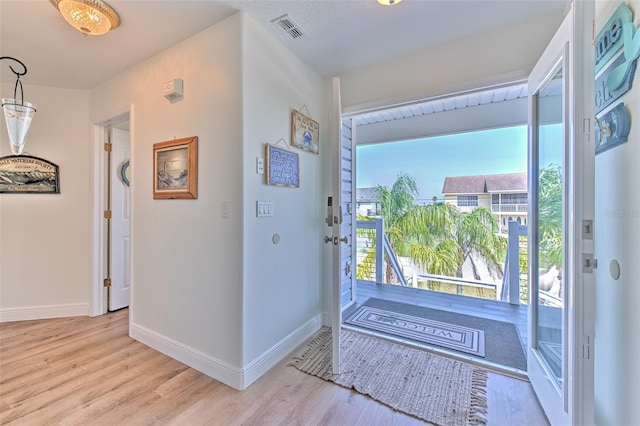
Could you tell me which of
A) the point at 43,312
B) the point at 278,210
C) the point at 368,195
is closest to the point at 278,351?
the point at 278,210

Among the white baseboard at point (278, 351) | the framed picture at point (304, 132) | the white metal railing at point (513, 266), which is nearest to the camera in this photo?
the white baseboard at point (278, 351)

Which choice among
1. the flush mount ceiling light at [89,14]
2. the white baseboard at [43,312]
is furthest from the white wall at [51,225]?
the flush mount ceiling light at [89,14]

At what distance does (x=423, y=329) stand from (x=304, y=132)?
2.20 m

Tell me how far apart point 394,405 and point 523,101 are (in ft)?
12.1

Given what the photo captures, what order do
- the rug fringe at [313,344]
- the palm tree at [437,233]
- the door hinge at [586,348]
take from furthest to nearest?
the palm tree at [437,233] < the rug fringe at [313,344] < the door hinge at [586,348]

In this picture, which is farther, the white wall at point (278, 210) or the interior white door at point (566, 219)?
the white wall at point (278, 210)

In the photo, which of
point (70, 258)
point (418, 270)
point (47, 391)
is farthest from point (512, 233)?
point (70, 258)

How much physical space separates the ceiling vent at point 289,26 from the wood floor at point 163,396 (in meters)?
2.47

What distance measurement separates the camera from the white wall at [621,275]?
1002mm

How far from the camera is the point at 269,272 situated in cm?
194

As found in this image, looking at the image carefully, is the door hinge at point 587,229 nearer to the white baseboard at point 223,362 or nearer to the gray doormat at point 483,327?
the gray doormat at point 483,327

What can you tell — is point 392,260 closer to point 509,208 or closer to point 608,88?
point 509,208

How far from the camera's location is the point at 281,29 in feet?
→ 6.15

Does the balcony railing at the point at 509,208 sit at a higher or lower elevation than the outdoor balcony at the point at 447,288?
higher
